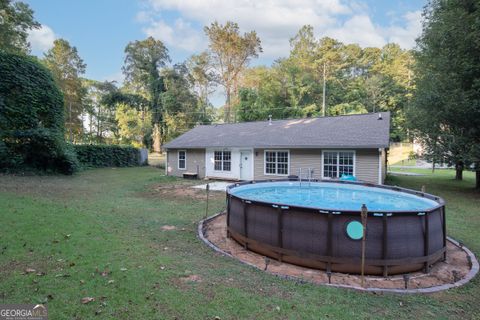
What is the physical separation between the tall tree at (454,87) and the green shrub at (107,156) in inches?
907

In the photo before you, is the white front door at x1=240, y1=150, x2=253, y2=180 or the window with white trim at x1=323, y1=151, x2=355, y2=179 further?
the white front door at x1=240, y1=150, x2=253, y2=180

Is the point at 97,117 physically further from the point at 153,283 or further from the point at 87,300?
the point at 87,300

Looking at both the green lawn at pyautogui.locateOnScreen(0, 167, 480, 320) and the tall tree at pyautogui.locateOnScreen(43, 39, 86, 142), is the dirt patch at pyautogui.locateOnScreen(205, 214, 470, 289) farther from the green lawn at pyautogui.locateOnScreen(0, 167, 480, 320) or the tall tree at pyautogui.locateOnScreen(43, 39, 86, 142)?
the tall tree at pyautogui.locateOnScreen(43, 39, 86, 142)

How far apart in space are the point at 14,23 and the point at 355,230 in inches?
1145

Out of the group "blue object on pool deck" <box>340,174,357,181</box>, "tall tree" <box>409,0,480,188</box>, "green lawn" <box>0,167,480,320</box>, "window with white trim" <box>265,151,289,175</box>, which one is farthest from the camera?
"window with white trim" <box>265,151,289,175</box>

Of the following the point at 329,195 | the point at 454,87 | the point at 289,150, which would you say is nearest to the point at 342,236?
the point at 329,195

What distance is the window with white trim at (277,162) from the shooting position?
47.7 ft

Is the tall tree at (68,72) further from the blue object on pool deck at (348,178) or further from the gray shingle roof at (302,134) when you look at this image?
the blue object on pool deck at (348,178)

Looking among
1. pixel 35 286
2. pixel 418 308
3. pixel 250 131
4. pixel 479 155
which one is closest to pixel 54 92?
pixel 250 131

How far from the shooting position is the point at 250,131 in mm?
17891

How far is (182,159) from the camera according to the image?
60.2 ft

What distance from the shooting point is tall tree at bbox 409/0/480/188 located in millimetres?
11211

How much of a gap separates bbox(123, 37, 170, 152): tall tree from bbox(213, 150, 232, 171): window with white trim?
21505mm

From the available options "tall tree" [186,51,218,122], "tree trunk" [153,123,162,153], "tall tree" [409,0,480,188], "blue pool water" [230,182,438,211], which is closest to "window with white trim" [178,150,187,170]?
"blue pool water" [230,182,438,211]
